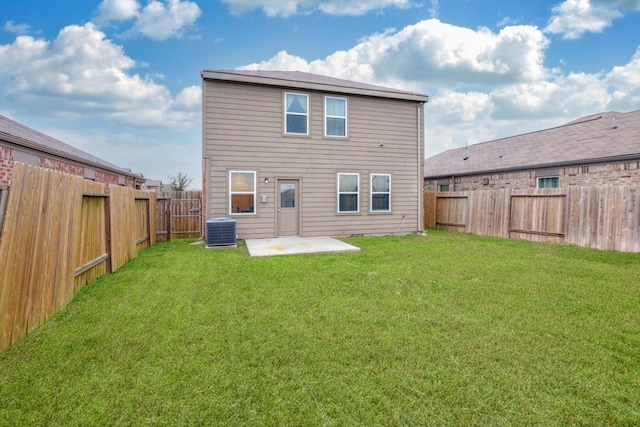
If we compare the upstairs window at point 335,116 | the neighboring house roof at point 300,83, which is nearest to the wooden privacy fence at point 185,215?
the neighboring house roof at point 300,83

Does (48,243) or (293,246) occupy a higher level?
(48,243)

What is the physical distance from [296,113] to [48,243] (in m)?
7.62

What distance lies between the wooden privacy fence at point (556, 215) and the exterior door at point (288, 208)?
6.84 m

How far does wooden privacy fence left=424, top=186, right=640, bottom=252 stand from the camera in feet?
24.5

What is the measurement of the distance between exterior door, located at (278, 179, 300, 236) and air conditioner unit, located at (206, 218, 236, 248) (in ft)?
6.02

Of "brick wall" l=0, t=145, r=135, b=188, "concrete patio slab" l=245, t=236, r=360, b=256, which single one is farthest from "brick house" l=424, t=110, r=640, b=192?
"brick wall" l=0, t=145, r=135, b=188

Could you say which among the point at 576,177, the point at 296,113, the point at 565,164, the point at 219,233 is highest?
the point at 296,113

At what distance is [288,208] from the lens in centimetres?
973

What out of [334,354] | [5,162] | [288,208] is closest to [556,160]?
[288,208]

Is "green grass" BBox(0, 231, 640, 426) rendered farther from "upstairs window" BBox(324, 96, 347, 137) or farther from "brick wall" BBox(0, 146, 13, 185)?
"upstairs window" BBox(324, 96, 347, 137)

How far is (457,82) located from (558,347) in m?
15.2

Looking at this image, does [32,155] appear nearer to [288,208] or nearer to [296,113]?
[288,208]

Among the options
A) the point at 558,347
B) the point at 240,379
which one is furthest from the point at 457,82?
the point at 240,379

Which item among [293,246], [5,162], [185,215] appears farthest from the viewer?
[185,215]
